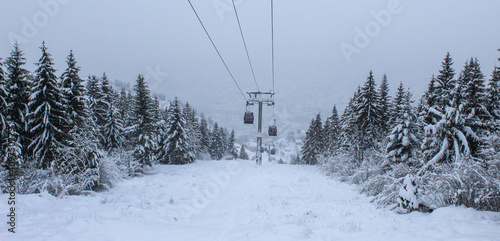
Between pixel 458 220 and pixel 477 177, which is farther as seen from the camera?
pixel 477 177

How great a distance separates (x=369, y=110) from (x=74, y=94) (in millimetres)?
23380

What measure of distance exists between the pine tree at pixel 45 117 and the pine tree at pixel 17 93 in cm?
75

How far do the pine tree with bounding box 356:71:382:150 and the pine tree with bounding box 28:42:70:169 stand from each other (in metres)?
22.6

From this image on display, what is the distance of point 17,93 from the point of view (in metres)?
13.6

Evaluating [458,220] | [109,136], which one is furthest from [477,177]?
[109,136]

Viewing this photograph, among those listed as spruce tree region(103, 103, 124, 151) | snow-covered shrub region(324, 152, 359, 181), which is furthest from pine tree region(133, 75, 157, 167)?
snow-covered shrub region(324, 152, 359, 181)

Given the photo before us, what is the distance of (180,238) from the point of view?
5.63 metres

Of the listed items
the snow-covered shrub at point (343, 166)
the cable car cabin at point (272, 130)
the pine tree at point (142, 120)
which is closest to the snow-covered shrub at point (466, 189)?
the snow-covered shrub at point (343, 166)

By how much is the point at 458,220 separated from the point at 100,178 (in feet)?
55.0

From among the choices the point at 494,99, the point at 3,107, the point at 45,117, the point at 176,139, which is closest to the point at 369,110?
the point at 494,99

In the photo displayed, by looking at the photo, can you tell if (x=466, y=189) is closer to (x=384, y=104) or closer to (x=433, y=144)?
(x=433, y=144)

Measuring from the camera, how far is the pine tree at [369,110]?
845 inches

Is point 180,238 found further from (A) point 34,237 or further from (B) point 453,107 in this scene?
(B) point 453,107

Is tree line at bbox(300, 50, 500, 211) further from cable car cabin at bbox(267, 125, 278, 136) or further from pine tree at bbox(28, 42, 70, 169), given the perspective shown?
pine tree at bbox(28, 42, 70, 169)
